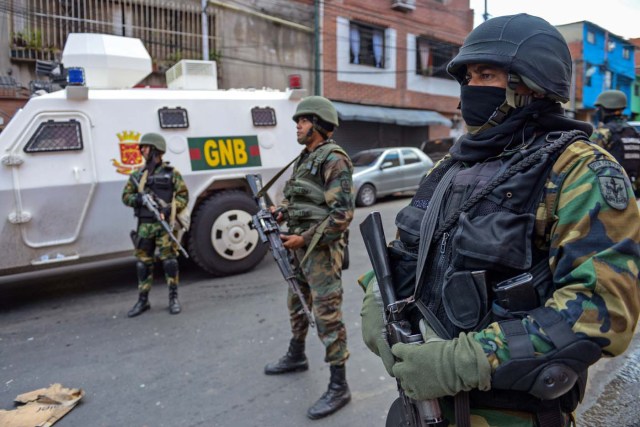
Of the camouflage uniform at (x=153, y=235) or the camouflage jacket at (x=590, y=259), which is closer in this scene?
the camouflage jacket at (x=590, y=259)

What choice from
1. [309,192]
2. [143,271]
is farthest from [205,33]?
[309,192]

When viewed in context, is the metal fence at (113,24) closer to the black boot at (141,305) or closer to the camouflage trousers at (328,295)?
the black boot at (141,305)

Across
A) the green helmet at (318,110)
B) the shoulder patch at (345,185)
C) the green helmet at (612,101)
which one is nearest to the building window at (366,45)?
the green helmet at (612,101)

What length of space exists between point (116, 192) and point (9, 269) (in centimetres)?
119

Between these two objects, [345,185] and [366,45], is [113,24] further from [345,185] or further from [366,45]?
[345,185]

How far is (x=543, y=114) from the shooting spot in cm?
123

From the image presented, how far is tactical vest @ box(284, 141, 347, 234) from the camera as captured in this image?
280 cm

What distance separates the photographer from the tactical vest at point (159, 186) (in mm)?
Result: 4453

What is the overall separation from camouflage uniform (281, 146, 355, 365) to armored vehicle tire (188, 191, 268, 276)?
2652 mm

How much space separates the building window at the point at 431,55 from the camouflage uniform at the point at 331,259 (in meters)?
15.5

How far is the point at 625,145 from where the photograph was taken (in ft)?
13.9

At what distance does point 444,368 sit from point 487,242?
12.0 inches

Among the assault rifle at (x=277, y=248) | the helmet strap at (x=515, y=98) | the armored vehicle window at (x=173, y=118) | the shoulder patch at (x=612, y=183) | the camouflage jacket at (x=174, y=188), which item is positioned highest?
the armored vehicle window at (x=173, y=118)

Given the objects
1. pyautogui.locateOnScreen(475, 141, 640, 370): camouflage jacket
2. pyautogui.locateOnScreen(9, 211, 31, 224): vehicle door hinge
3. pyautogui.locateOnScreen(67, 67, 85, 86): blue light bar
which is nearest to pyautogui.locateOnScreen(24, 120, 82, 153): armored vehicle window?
pyautogui.locateOnScreen(67, 67, 85, 86): blue light bar
